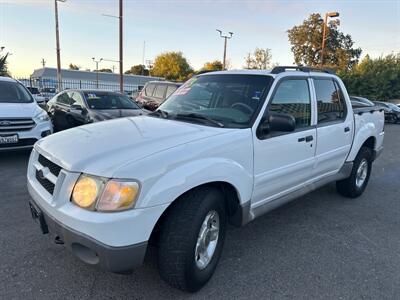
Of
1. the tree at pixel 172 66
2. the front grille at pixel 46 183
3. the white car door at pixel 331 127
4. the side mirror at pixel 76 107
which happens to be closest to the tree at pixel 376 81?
the side mirror at pixel 76 107

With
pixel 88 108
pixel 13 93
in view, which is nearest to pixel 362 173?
pixel 88 108

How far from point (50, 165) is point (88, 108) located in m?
5.95

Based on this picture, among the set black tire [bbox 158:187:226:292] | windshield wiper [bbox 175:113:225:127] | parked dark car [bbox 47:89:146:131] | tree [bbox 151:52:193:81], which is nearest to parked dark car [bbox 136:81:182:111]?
parked dark car [bbox 47:89:146:131]

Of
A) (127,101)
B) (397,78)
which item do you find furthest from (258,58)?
(127,101)

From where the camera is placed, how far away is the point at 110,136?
110 inches

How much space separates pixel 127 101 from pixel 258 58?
4237cm

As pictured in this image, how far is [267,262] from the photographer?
3160 mm

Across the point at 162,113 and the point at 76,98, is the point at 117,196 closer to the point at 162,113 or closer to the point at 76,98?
the point at 162,113

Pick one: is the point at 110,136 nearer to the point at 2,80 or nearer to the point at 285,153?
the point at 285,153

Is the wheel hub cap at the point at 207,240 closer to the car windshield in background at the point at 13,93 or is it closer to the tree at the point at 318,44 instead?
the car windshield in background at the point at 13,93

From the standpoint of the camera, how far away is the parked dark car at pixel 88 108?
8070 mm

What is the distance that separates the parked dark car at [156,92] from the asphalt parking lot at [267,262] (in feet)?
26.1

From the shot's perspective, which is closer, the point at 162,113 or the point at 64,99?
the point at 162,113

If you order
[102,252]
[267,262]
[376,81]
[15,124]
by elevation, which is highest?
[376,81]
